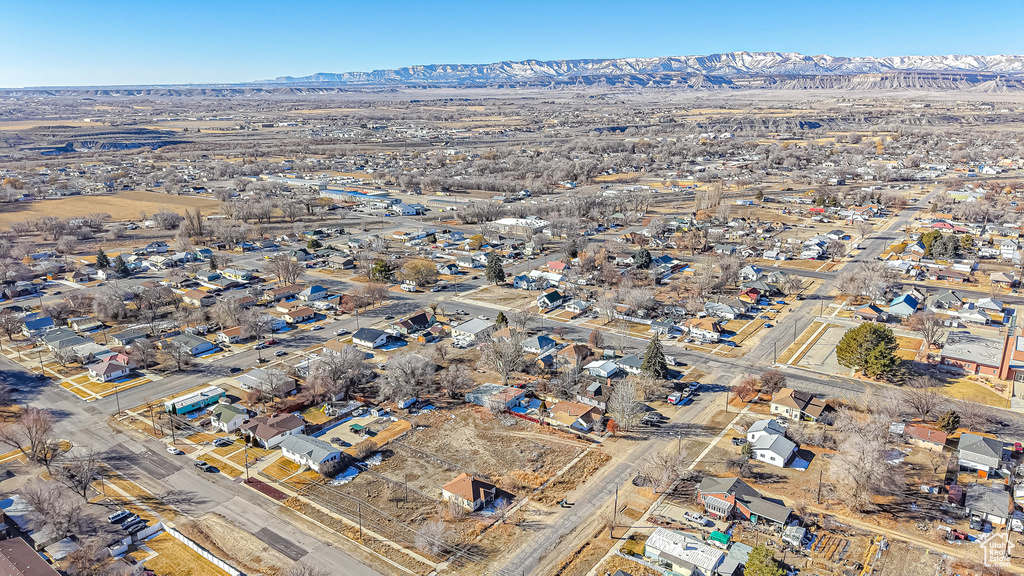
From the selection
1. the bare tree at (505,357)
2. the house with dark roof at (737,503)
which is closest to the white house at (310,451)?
the bare tree at (505,357)

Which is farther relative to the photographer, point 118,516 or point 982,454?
point 982,454

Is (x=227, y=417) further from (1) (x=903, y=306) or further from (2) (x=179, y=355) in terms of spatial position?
(1) (x=903, y=306)

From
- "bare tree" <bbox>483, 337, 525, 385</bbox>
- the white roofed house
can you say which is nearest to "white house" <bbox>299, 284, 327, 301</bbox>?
"bare tree" <bbox>483, 337, 525, 385</bbox>

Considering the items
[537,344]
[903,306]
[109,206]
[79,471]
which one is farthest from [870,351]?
[109,206]

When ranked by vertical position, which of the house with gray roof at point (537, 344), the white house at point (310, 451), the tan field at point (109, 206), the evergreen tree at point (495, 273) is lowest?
the white house at point (310, 451)

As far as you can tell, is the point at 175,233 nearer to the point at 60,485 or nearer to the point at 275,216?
the point at 275,216

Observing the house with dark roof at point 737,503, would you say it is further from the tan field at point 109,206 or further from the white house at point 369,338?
the tan field at point 109,206

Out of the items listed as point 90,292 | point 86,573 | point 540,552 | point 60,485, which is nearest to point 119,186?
point 90,292
